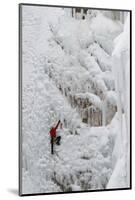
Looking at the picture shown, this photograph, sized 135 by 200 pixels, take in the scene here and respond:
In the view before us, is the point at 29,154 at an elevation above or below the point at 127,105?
below

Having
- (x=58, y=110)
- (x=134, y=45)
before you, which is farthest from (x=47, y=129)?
(x=134, y=45)

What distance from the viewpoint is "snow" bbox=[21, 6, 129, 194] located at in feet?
16.6

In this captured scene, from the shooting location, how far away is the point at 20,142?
16.5 feet

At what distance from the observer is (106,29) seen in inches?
211

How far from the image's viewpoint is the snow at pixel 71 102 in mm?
5066

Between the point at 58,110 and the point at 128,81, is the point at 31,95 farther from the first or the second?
the point at 128,81

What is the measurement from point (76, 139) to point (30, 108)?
0.50m

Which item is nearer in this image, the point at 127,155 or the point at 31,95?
the point at 31,95

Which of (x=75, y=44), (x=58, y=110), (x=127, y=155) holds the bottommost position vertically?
(x=127, y=155)

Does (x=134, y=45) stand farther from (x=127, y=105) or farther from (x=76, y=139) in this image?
(x=76, y=139)

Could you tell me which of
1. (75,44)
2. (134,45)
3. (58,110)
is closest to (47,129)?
(58,110)

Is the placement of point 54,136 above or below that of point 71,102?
below

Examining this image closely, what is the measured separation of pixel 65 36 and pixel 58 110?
0.64 m

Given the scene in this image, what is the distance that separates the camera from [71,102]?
5.21 metres
